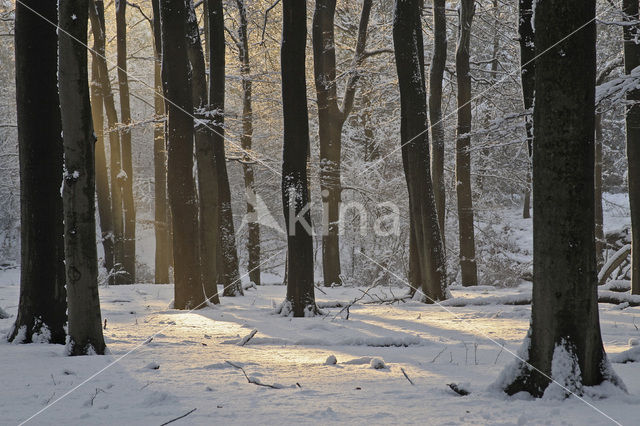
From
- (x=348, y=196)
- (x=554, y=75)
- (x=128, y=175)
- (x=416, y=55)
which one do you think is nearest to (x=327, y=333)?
(x=554, y=75)

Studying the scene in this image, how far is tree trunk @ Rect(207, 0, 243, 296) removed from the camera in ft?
40.3

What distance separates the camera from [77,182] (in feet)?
17.9

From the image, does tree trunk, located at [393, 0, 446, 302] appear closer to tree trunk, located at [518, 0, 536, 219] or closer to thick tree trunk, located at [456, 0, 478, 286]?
tree trunk, located at [518, 0, 536, 219]

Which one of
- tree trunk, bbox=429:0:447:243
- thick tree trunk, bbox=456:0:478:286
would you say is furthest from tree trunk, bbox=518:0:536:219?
thick tree trunk, bbox=456:0:478:286

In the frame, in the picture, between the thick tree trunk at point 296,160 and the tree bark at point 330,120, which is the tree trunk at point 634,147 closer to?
the thick tree trunk at point 296,160

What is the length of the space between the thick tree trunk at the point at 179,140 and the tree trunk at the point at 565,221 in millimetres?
6817

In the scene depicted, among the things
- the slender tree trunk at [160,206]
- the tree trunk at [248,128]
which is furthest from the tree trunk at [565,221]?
the slender tree trunk at [160,206]

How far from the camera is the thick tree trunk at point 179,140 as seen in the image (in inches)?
378

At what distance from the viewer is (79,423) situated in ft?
11.2

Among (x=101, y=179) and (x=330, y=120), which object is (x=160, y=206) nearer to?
(x=101, y=179)

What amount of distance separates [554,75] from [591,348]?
1.91 m

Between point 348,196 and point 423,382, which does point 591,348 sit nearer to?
point 423,382

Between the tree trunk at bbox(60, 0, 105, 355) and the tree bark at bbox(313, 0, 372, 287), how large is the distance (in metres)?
10.5

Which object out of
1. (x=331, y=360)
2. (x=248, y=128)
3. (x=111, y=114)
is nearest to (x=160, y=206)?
(x=111, y=114)
